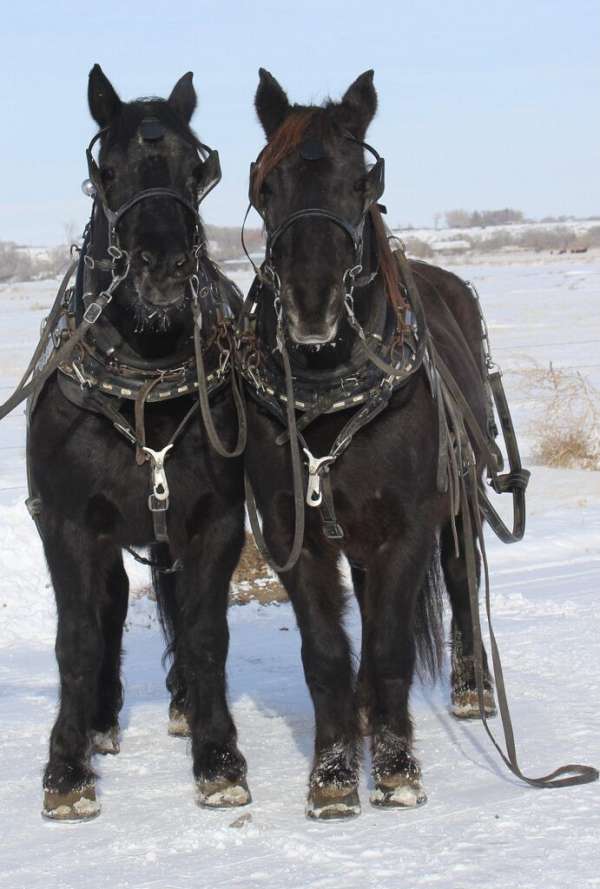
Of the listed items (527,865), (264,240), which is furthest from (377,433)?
(527,865)

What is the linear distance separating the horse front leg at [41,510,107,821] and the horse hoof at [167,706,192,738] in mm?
812

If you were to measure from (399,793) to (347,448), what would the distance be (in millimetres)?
1173

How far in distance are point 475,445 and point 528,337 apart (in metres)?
18.5

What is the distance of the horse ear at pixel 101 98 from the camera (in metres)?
4.55

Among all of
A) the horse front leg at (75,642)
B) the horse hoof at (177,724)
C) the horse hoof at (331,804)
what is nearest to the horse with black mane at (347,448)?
the horse hoof at (331,804)

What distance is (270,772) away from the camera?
4.91m

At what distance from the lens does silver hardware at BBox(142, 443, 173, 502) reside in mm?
4512

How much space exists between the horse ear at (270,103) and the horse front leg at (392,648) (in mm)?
1507

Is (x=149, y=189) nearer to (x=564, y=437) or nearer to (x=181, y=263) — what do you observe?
(x=181, y=263)

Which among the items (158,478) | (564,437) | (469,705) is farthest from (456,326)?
(564,437)

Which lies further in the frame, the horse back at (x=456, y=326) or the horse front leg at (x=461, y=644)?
the horse back at (x=456, y=326)

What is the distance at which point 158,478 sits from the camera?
4.52 metres

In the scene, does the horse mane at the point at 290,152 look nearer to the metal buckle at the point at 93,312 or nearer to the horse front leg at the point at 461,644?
the metal buckle at the point at 93,312

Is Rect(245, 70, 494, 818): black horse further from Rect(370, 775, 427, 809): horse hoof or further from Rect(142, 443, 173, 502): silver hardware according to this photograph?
Rect(142, 443, 173, 502): silver hardware
